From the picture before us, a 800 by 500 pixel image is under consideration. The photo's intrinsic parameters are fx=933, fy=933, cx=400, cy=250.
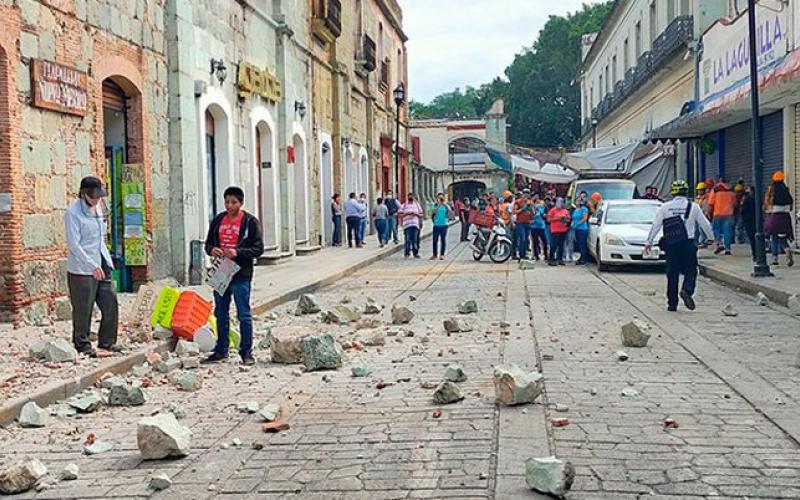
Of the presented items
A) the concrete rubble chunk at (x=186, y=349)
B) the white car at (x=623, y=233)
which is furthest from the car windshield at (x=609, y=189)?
the concrete rubble chunk at (x=186, y=349)

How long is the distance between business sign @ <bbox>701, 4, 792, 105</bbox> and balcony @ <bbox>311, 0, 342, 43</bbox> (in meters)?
10.7

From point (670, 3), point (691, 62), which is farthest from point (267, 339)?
point (670, 3)

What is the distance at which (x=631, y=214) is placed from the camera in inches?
790

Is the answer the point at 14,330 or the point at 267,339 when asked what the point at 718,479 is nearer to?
the point at 267,339

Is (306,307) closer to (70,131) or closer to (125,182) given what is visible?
(125,182)

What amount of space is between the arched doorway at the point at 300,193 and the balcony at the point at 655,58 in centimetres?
1201

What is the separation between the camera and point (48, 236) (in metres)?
11.7

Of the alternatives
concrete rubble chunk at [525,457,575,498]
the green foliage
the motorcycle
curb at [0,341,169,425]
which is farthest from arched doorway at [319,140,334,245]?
the green foliage

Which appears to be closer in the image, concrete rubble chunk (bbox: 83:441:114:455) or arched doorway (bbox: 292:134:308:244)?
concrete rubble chunk (bbox: 83:441:114:455)

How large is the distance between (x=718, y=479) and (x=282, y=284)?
493 inches

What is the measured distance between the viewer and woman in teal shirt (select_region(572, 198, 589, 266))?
2156 centimetres

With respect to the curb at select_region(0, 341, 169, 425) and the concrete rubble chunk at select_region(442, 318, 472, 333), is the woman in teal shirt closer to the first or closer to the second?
the concrete rubble chunk at select_region(442, 318, 472, 333)

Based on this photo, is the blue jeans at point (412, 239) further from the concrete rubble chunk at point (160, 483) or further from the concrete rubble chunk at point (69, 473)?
the concrete rubble chunk at point (160, 483)

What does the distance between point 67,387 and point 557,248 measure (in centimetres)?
1542
